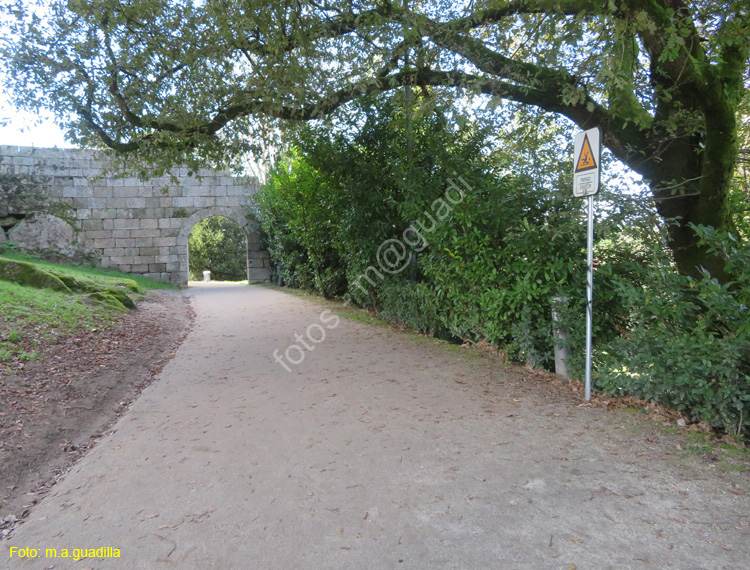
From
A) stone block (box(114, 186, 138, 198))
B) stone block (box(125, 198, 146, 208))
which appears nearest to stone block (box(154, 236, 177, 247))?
stone block (box(125, 198, 146, 208))

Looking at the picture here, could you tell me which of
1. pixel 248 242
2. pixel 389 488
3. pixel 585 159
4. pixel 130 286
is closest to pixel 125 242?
pixel 248 242

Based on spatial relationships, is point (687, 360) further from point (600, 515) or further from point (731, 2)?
point (731, 2)

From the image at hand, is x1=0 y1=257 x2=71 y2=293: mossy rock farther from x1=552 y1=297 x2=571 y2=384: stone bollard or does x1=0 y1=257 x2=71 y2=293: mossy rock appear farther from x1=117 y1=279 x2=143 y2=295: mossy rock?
x1=552 y1=297 x2=571 y2=384: stone bollard

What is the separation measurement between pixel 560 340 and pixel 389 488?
9.65ft

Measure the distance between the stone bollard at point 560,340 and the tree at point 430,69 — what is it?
1407 millimetres

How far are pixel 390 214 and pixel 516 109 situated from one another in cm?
301

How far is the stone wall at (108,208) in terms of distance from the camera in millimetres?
17703

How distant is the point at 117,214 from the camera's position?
19.0 m

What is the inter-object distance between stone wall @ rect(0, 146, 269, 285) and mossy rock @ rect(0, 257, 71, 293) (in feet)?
26.4

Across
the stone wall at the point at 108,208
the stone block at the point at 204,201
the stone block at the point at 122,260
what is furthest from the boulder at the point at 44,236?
the stone block at the point at 204,201

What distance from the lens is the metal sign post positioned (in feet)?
14.8

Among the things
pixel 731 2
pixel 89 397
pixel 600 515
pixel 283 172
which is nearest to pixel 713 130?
pixel 731 2

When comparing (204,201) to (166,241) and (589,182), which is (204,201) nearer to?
(166,241)

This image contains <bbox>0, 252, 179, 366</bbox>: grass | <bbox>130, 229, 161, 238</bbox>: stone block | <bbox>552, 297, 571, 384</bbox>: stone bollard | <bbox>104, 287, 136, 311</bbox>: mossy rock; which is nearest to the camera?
<bbox>552, 297, 571, 384</bbox>: stone bollard
